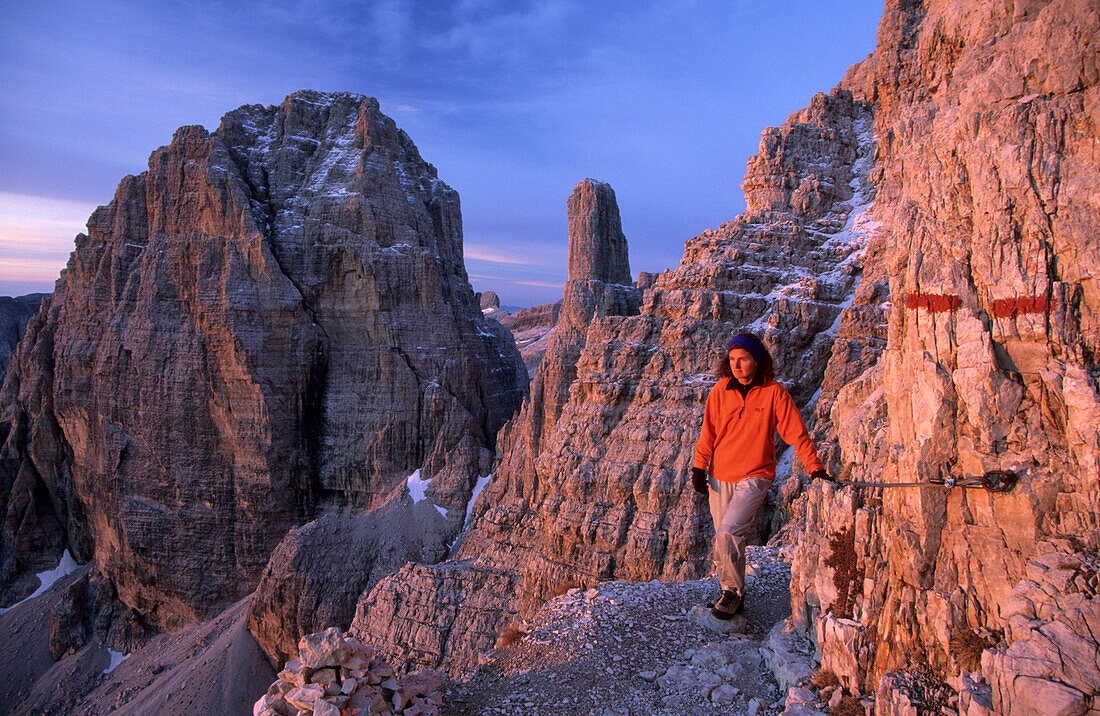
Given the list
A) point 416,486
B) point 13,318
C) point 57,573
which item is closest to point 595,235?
point 416,486

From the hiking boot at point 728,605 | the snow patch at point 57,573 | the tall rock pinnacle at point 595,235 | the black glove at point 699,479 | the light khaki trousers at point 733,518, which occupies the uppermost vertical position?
the tall rock pinnacle at point 595,235

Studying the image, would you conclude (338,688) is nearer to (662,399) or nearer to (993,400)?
(993,400)

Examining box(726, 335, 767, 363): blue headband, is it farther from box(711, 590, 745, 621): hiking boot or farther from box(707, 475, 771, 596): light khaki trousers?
box(711, 590, 745, 621): hiking boot

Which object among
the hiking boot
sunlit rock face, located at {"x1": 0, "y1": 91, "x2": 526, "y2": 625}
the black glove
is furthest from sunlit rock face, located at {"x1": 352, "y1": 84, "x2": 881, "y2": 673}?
the black glove

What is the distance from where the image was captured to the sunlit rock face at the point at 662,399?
20.2 m

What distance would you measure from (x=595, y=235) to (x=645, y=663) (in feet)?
133

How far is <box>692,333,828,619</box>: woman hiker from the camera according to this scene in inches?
271

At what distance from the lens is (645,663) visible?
298 inches

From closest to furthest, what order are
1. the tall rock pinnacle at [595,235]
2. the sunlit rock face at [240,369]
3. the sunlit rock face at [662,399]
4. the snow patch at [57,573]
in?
the sunlit rock face at [662,399]
the sunlit rock face at [240,369]
the snow patch at [57,573]
the tall rock pinnacle at [595,235]

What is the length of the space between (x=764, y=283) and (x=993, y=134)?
1640 cm

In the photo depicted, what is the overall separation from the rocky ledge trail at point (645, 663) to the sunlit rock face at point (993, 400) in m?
0.85

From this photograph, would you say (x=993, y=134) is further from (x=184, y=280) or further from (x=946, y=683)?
(x=184, y=280)

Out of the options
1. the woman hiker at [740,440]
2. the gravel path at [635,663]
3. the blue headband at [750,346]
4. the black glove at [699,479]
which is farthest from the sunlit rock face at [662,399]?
the blue headband at [750,346]

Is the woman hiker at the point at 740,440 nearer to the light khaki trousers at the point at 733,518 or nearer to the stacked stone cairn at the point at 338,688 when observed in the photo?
the light khaki trousers at the point at 733,518
